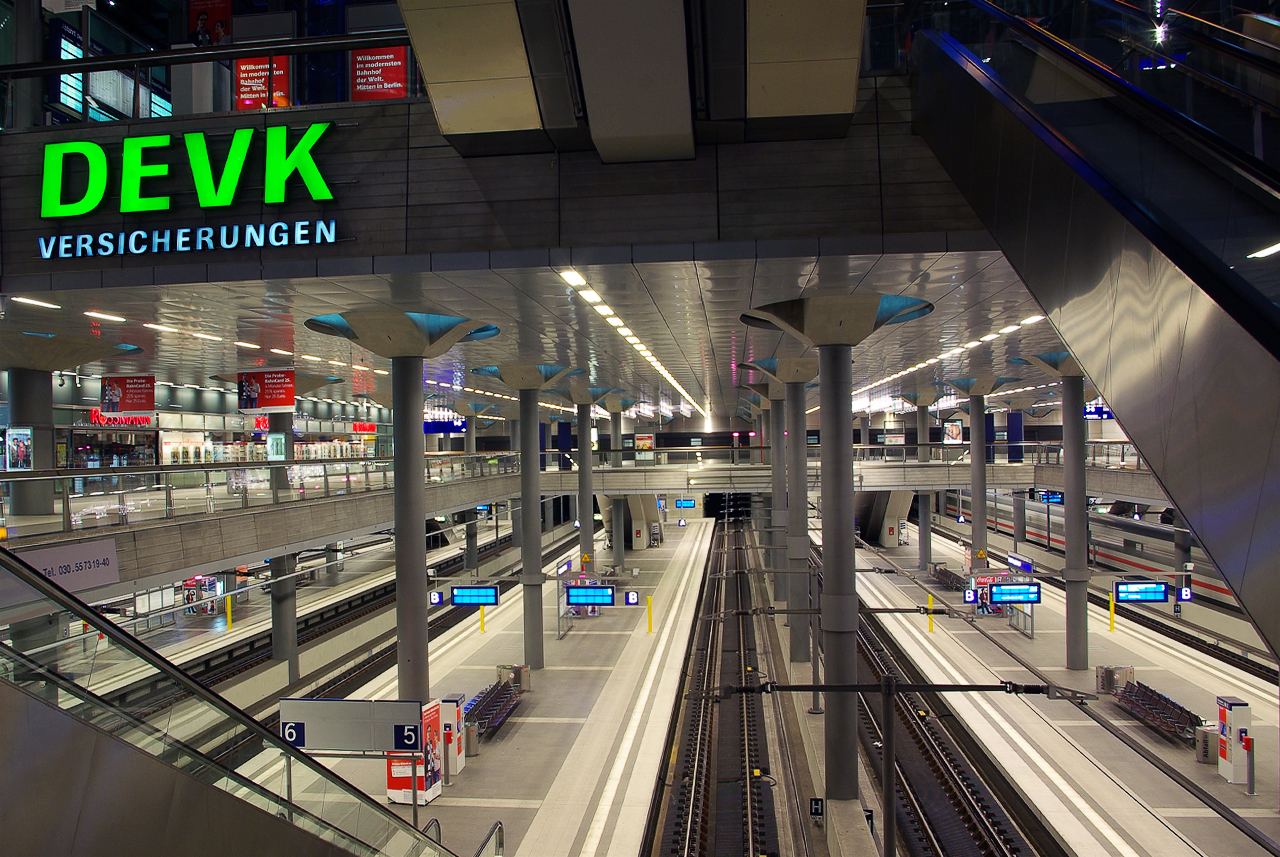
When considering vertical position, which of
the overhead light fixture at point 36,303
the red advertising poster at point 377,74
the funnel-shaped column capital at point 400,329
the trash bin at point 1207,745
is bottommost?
the trash bin at point 1207,745

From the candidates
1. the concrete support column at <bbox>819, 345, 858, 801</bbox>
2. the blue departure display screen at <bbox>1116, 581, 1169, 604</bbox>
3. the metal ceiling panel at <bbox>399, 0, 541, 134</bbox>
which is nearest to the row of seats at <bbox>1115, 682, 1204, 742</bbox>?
the blue departure display screen at <bbox>1116, 581, 1169, 604</bbox>

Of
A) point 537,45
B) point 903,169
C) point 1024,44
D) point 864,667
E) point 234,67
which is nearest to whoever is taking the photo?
point 1024,44

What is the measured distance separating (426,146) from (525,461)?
11.6 metres

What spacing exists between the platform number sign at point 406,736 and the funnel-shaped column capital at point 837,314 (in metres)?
7.75

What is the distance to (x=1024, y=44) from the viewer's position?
22.5ft

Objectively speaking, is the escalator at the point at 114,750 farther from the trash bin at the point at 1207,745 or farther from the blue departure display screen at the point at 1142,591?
the blue departure display screen at the point at 1142,591

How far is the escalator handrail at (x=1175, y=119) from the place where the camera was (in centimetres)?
379

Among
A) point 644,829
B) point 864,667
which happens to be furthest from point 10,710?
point 864,667

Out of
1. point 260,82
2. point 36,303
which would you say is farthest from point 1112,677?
point 36,303

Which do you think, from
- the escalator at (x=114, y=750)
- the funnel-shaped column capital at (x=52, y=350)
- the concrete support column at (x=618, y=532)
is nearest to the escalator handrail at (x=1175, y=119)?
the escalator at (x=114, y=750)

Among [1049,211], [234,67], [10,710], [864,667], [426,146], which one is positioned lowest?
[864,667]

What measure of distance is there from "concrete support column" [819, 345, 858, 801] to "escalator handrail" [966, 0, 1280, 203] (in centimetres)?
591

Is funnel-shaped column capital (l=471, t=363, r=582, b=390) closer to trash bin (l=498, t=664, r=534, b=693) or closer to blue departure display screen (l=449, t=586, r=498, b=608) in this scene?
blue departure display screen (l=449, t=586, r=498, b=608)

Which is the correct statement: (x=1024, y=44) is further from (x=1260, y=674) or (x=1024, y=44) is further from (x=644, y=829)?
(x=1260, y=674)
